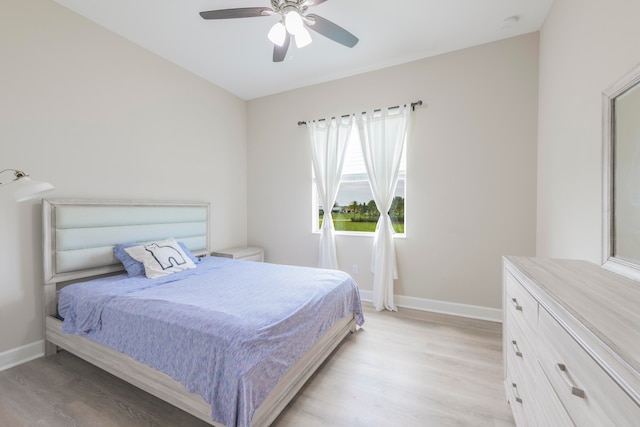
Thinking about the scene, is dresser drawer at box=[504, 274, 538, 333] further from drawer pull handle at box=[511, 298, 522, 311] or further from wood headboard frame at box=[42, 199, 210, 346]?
wood headboard frame at box=[42, 199, 210, 346]

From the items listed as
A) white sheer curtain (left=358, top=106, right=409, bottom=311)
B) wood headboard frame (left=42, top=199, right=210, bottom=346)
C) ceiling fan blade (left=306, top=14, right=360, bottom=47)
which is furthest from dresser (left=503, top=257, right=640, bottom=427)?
wood headboard frame (left=42, top=199, right=210, bottom=346)

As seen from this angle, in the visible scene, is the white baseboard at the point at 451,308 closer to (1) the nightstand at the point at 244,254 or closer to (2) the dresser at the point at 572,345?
(2) the dresser at the point at 572,345

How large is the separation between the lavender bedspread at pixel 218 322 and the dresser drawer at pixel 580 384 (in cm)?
116

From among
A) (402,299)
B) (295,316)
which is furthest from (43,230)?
(402,299)

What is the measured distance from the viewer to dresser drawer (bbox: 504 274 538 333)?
42.2 inches

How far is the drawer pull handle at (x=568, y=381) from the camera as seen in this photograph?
67cm

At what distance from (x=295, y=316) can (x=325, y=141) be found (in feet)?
8.33

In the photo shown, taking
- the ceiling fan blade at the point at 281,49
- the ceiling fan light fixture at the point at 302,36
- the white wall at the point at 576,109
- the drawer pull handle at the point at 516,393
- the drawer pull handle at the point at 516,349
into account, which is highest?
the ceiling fan blade at the point at 281,49

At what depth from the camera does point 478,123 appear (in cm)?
278

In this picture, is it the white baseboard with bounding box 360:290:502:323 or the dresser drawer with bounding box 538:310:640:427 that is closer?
the dresser drawer with bounding box 538:310:640:427

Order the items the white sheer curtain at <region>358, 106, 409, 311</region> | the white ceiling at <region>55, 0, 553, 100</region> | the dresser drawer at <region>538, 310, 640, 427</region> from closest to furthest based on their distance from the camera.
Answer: the dresser drawer at <region>538, 310, 640, 427</region> → the white ceiling at <region>55, 0, 553, 100</region> → the white sheer curtain at <region>358, 106, 409, 311</region>

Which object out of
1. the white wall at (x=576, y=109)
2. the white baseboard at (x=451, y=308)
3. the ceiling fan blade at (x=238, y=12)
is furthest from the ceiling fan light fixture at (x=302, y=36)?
the white baseboard at (x=451, y=308)

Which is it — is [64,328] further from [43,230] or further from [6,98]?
[6,98]

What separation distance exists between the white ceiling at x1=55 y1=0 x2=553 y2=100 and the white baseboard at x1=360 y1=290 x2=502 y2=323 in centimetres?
288
